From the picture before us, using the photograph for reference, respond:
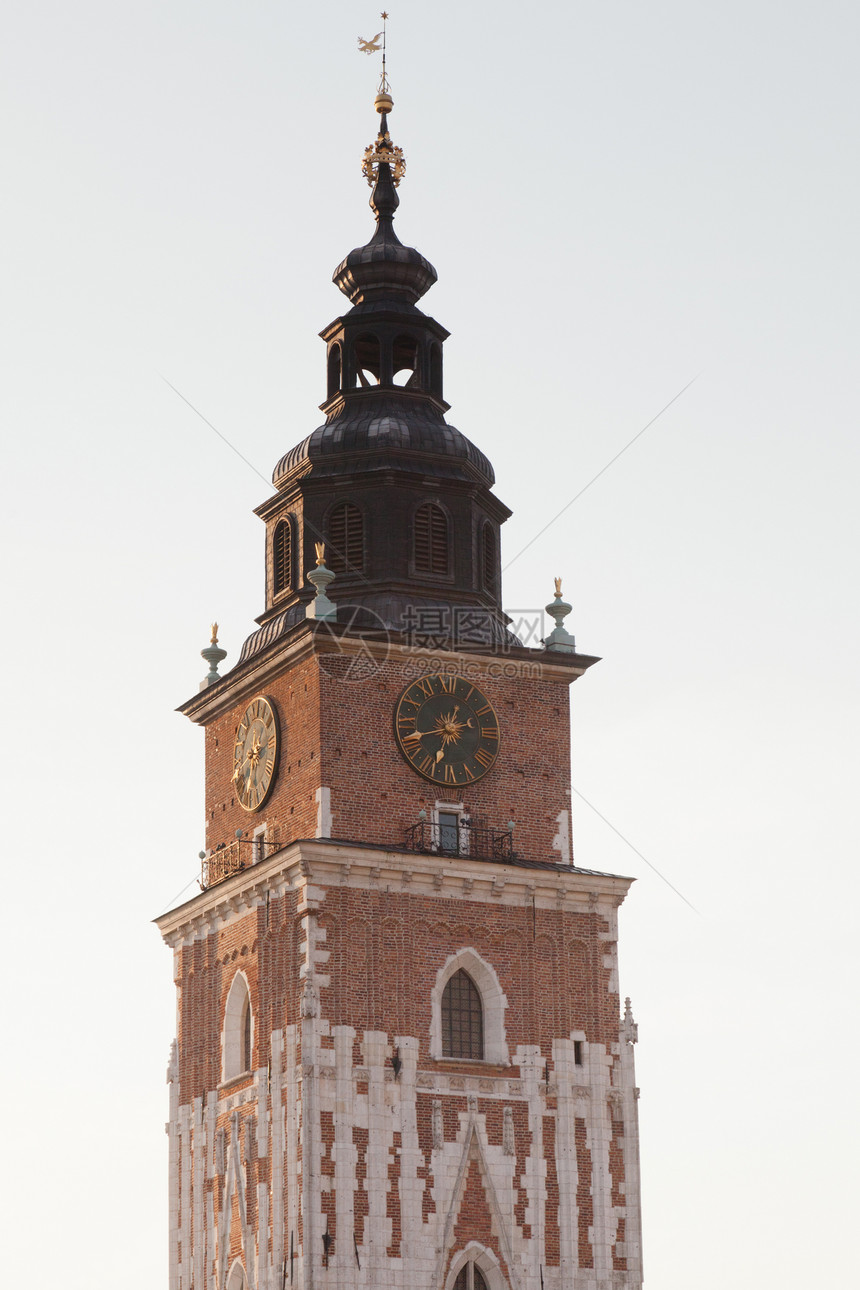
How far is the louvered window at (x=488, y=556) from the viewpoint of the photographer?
226 ft

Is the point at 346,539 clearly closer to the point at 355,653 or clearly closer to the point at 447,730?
the point at 355,653

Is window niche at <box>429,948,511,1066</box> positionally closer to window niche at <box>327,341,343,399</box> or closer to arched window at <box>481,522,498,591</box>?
arched window at <box>481,522,498,591</box>

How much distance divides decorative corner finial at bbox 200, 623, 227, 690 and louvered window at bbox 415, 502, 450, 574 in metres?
6.45

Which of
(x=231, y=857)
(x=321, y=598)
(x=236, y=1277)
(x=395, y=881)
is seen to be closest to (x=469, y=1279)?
(x=236, y=1277)

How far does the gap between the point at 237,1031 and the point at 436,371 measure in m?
17.9

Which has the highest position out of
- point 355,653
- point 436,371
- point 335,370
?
point 335,370

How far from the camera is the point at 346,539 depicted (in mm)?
67750

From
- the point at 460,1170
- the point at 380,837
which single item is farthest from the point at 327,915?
the point at 460,1170

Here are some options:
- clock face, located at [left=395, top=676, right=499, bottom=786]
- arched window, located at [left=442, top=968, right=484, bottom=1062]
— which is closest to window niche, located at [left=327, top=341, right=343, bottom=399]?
clock face, located at [left=395, top=676, right=499, bottom=786]

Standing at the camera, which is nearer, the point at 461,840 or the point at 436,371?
the point at 461,840

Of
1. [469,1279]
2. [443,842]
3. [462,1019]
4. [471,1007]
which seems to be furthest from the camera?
[443,842]

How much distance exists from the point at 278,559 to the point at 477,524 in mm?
5096

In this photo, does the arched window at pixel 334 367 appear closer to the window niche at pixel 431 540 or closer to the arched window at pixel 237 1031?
the window niche at pixel 431 540

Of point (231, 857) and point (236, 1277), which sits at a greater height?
point (231, 857)
